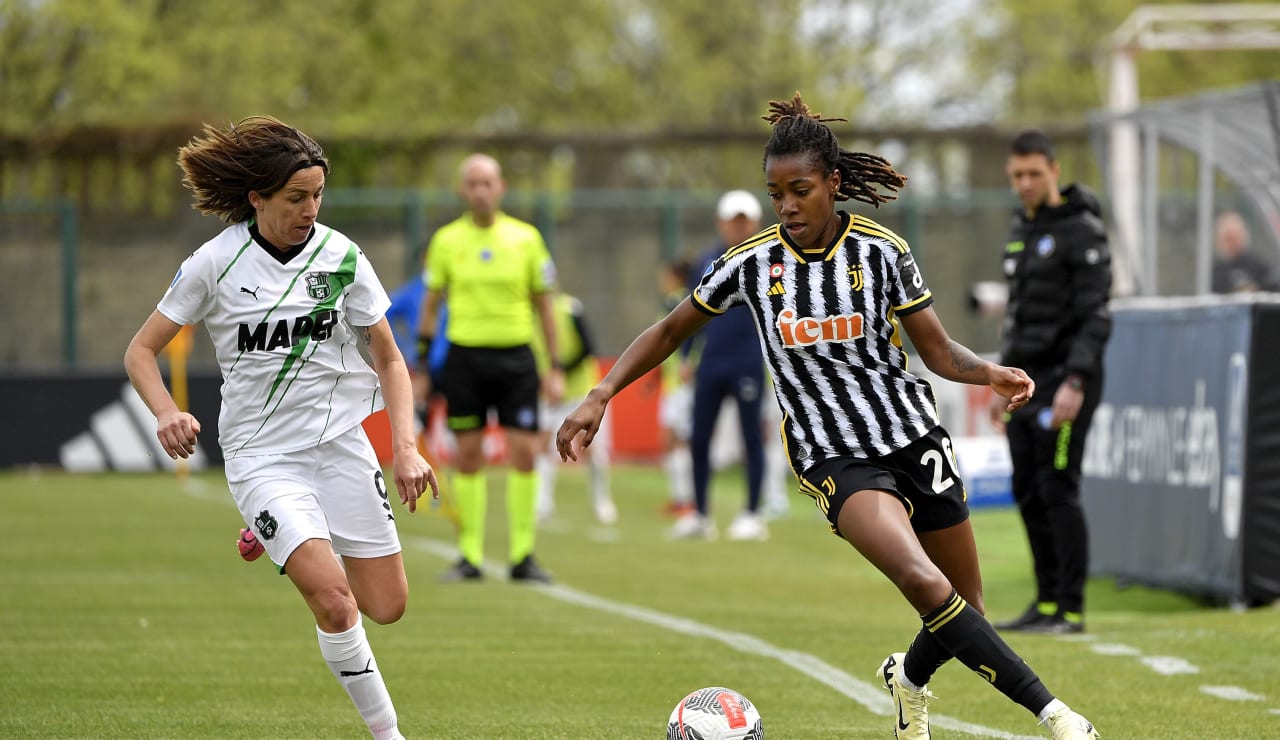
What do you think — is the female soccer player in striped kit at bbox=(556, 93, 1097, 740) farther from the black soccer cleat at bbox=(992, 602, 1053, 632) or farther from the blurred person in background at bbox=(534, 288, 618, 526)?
the blurred person in background at bbox=(534, 288, 618, 526)

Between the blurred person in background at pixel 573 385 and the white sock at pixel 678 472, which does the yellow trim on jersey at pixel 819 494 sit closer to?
the blurred person in background at pixel 573 385

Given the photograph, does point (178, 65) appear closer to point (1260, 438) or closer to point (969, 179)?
point (969, 179)

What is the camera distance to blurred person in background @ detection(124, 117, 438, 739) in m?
5.84

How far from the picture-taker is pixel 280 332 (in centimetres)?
590

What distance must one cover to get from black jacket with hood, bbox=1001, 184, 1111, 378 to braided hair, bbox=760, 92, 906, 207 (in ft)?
9.46

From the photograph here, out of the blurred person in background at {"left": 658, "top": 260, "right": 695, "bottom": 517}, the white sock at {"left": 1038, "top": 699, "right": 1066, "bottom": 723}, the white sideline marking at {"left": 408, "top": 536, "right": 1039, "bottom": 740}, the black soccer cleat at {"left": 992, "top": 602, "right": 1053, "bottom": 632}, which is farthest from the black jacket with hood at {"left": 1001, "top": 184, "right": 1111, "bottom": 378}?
Answer: the blurred person in background at {"left": 658, "top": 260, "right": 695, "bottom": 517}

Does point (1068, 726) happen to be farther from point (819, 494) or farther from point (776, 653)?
point (776, 653)

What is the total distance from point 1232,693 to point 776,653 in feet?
6.59

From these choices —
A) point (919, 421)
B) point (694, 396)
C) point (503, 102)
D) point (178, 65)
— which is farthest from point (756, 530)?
point (503, 102)

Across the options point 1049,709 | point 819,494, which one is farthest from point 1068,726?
point 819,494

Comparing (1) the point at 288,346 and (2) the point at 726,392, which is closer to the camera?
(1) the point at 288,346

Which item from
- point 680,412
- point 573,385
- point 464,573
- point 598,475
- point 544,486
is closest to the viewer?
point 464,573

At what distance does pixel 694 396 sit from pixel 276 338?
8.72m

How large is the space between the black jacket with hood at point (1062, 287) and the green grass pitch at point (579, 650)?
1.36m
